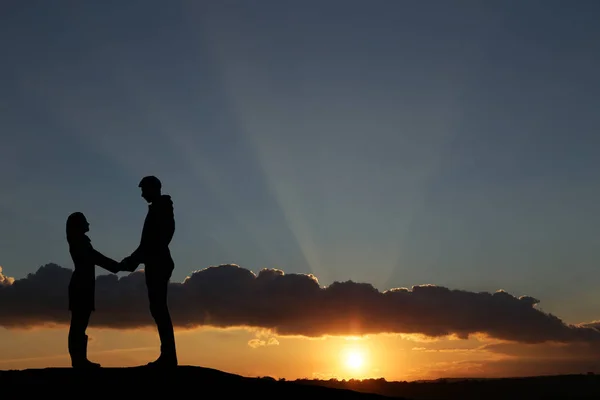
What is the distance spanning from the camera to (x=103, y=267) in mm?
18016

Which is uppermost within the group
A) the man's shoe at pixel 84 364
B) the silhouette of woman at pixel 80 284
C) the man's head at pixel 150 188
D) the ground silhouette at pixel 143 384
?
the man's head at pixel 150 188

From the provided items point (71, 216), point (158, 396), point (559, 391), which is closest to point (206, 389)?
point (158, 396)

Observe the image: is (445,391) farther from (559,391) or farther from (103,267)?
(103,267)

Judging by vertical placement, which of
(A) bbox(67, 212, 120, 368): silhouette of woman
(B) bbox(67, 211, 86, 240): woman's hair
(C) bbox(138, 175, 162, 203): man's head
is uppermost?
(C) bbox(138, 175, 162, 203): man's head

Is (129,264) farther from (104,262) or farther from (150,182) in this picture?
(150,182)

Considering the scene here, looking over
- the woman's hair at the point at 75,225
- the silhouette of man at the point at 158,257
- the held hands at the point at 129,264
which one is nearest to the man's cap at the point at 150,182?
the silhouette of man at the point at 158,257

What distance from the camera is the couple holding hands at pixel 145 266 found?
16312 mm

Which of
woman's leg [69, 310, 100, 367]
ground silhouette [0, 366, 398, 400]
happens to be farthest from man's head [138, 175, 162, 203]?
ground silhouette [0, 366, 398, 400]

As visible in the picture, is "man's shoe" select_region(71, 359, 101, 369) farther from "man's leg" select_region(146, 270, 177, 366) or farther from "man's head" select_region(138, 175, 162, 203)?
"man's head" select_region(138, 175, 162, 203)

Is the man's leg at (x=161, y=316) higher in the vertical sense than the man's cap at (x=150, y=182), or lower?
lower

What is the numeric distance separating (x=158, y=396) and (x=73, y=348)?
12.3 feet

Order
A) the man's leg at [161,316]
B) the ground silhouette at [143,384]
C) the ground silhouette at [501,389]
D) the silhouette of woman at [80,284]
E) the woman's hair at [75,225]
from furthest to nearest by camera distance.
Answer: the ground silhouette at [501,389] < the woman's hair at [75,225] < the silhouette of woman at [80,284] < the man's leg at [161,316] < the ground silhouette at [143,384]

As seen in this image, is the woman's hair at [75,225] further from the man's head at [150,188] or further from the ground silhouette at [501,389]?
the ground silhouette at [501,389]

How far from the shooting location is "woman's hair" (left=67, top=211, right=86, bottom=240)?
57.2ft
